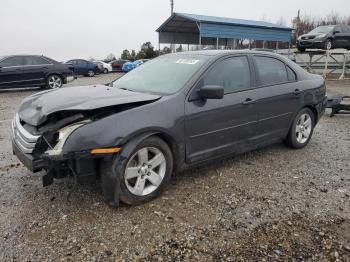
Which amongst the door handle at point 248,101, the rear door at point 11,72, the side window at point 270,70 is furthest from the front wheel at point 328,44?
the door handle at point 248,101

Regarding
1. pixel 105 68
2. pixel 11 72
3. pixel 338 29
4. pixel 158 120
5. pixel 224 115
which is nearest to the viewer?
pixel 158 120

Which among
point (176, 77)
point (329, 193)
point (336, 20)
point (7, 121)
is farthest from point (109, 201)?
point (336, 20)

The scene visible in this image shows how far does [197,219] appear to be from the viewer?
3.19 meters

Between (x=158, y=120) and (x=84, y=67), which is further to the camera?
(x=84, y=67)

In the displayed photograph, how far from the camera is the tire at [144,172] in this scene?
10.5ft

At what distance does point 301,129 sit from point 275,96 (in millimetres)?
1053

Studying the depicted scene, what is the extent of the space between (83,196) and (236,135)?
2010 mm

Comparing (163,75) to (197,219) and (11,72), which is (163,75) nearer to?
(197,219)

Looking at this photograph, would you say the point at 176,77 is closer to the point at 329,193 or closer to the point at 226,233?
the point at 226,233

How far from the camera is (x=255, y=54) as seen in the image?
4.65 metres

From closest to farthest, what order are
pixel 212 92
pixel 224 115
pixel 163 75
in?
1. pixel 212 92
2. pixel 224 115
3. pixel 163 75

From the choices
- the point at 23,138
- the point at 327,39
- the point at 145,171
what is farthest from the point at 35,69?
the point at 327,39

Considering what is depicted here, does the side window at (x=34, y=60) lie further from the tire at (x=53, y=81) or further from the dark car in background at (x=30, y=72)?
the tire at (x=53, y=81)

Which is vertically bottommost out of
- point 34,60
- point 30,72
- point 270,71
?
point 30,72
